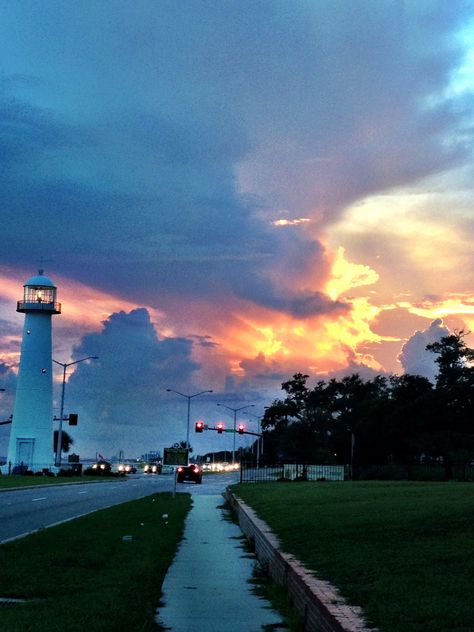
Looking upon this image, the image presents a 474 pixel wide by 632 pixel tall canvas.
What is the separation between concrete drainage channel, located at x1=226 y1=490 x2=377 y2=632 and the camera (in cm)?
759

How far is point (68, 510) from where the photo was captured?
29781mm

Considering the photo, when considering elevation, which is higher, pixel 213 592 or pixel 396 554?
pixel 396 554

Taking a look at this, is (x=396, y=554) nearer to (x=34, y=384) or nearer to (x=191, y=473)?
(x=191, y=473)

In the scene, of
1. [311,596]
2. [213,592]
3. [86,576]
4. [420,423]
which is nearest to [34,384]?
[420,423]

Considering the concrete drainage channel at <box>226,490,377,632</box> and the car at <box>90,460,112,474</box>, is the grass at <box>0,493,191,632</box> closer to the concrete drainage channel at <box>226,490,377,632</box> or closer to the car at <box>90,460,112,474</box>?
the concrete drainage channel at <box>226,490,377,632</box>

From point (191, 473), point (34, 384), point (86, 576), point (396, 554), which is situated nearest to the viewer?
point (396, 554)

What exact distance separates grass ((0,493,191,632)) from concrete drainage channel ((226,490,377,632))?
162 cm

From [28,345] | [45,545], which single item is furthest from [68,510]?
[28,345]

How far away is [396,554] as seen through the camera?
11828mm

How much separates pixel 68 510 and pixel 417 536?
18428 millimetres

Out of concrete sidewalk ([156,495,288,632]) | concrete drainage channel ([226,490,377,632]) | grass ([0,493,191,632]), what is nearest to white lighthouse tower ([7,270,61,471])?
grass ([0,493,191,632])

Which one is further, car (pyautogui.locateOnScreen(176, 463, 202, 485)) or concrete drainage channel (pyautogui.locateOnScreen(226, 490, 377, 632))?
car (pyautogui.locateOnScreen(176, 463, 202, 485))

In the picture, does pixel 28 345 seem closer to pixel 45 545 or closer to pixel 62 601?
pixel 45 545

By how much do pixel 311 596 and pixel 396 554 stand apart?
10.9 ft
